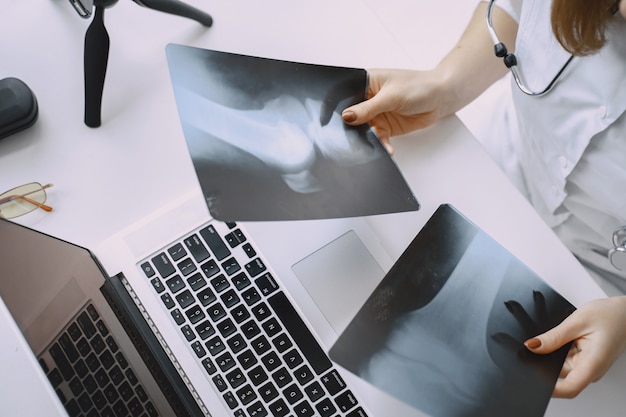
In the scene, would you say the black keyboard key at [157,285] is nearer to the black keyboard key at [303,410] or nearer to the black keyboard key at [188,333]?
the black keyboard key at [188,333]

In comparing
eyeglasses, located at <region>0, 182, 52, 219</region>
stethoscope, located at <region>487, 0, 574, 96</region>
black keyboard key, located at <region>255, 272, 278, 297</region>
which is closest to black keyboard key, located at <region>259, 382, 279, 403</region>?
black keyboard key, located at <region>255, 272, 278, 297</region>

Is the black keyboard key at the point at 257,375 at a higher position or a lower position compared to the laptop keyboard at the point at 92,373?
lower

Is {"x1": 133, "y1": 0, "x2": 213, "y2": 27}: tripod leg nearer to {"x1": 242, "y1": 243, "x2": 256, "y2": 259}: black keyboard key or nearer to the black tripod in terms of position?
the black tripod

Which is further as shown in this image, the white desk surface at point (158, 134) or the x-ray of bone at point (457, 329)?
the white desk surface at point (158, 134)

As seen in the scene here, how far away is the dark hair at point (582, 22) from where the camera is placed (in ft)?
2.03

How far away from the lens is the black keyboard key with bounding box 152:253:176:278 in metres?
0.72

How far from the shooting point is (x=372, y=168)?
27.3 inches

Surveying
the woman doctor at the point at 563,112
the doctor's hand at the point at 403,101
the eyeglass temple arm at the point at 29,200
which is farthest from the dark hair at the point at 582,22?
the eyeglass temple arm at the point at 29,200

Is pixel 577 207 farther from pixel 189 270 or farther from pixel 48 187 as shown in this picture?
pixel 48 187

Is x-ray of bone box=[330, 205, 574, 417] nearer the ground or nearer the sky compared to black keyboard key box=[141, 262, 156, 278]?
nearer the ground

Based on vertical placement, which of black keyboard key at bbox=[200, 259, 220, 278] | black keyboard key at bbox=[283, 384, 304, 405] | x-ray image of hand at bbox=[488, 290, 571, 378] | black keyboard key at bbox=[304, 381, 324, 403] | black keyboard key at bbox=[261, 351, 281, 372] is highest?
black keyboard key at bbox=[200, 259, 220, 278]

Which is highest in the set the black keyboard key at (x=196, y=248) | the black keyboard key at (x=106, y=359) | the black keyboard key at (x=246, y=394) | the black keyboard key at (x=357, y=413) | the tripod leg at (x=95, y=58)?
the tripod leg at (x=95, y=58)

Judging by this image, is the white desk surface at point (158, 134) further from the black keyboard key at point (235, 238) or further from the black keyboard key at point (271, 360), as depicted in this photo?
the black keyboard key at point (271, 360)

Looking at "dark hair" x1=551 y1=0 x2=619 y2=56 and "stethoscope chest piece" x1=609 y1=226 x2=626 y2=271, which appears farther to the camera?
"stethoscope chest piece" x1=609 y1=226 x2=626 y2=271
